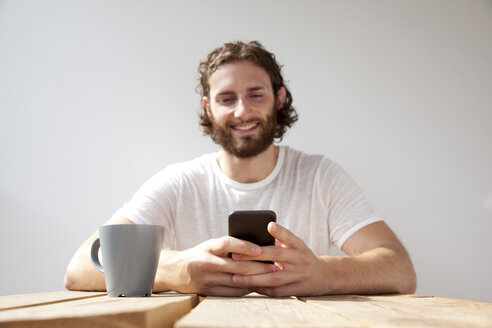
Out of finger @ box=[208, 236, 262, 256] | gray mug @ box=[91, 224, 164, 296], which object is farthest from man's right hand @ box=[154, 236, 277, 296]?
gray mug @ box=[91, 224, 164, 296]

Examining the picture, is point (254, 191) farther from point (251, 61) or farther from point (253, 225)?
point (253, 225)

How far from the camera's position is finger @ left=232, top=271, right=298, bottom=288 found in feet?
2.38

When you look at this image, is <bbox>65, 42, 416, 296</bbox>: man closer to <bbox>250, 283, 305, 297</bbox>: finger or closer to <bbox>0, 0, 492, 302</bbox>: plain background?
<bbox>250, 283, 305, 297</bbox>: finger

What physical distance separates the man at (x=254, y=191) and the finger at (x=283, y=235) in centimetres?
14

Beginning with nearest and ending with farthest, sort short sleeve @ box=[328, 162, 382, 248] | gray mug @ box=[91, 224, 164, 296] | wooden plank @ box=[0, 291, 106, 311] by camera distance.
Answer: wooden plank @ box=[0, 291, 106, 311] < gray mug @ box=[91, 224, 164, 296] < short sleeve @ box=[328, 162, 382, 248]

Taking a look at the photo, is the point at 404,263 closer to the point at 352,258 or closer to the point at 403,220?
the point at 352,258

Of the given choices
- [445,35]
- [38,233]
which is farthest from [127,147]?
[445,35]

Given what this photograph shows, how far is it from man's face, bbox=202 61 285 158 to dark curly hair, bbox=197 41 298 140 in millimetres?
31

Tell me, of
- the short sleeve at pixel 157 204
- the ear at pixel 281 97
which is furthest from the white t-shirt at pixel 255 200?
the ear at pixel 281 97

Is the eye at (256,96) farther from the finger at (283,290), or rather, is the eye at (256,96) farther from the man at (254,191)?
the finger at (283,290)

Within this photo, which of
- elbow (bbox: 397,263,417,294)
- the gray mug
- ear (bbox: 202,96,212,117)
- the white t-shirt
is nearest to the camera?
the gray mug

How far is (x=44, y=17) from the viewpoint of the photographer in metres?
1.83

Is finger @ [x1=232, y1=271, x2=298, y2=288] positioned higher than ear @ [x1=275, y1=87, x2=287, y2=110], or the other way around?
ear @ [x1=275, y1=87, x2=287, y2=110]

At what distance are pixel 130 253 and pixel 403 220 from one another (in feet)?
4.49
